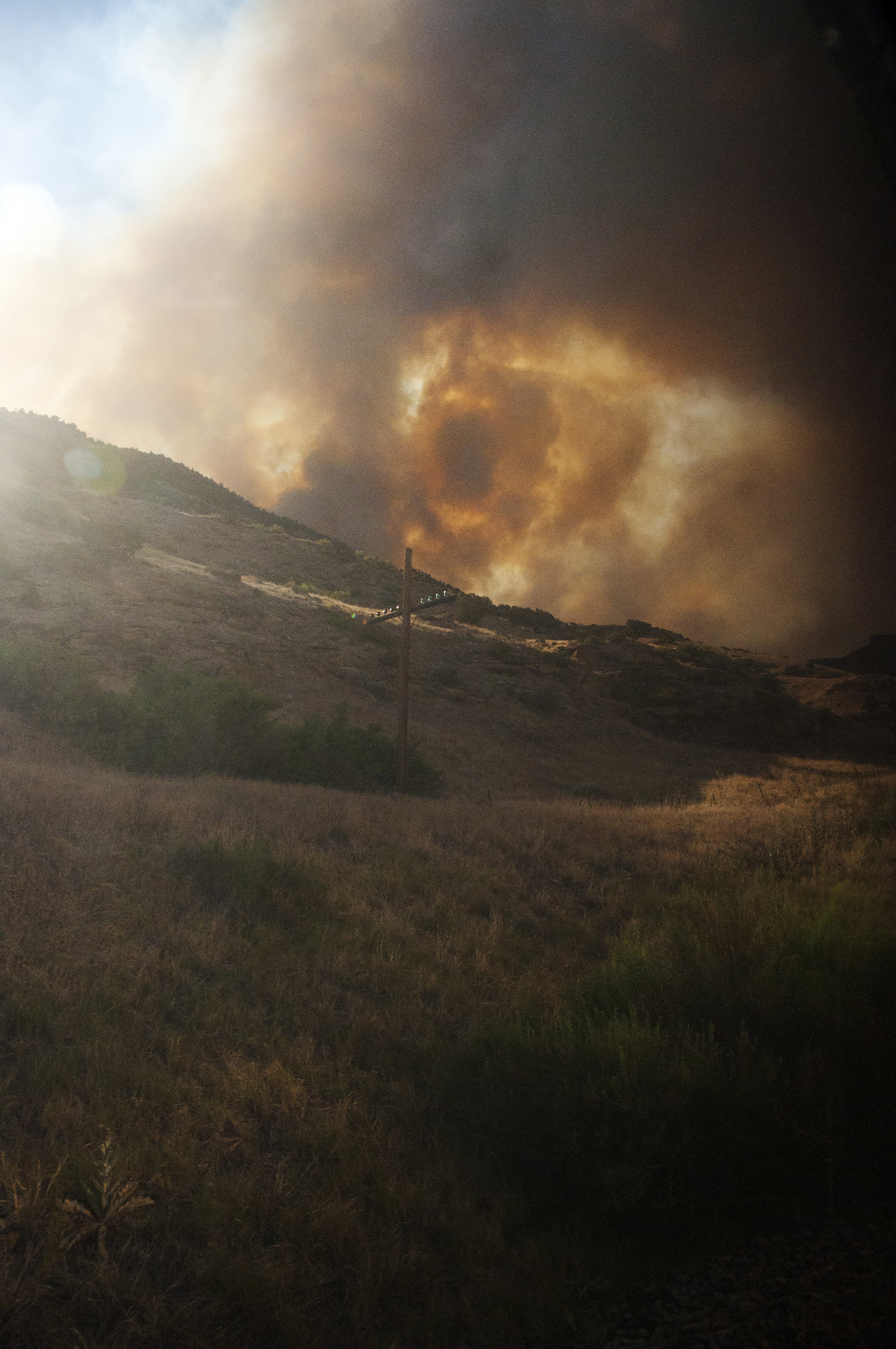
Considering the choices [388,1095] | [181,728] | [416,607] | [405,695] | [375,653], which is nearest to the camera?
[388,1095]

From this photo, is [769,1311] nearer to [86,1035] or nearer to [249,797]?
[86,1035]

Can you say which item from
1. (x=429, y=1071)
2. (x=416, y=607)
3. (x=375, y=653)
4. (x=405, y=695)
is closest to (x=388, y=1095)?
(x=429, y=1071)

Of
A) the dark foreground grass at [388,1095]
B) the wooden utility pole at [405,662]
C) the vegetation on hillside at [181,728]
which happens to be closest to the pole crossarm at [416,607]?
the wooden utility pole at [405,662]

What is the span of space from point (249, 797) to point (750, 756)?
33.5m

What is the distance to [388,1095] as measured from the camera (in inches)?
199

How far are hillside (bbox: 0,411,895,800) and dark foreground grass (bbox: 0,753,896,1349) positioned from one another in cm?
1644

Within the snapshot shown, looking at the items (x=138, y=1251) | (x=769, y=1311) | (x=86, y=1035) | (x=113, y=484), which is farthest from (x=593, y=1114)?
(x=113, y=484)

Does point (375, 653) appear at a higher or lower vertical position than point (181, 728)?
higher

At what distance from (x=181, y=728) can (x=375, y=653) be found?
21596 millimetres

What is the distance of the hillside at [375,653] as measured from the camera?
2942cm

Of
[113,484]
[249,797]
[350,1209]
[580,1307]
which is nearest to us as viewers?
[580,1307]

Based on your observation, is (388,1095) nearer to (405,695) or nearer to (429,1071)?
(429,1071)

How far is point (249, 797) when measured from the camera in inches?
532

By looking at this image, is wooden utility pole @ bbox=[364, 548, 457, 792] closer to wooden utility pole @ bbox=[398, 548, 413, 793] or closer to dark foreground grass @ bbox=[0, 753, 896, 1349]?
wooden utility pole @ bbox=[398, 548, 413, 793]
